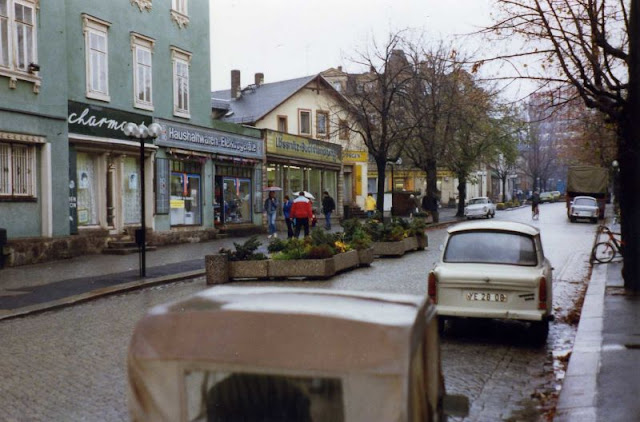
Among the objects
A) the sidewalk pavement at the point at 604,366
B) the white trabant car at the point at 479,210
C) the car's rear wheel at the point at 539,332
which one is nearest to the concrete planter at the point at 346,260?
the sidewalk pavement at the point at 604,366

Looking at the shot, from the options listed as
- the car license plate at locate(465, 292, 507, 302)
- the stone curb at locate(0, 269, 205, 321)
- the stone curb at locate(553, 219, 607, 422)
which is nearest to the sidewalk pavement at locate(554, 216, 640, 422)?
the stone curb at locate(553, 219, 607, 422)

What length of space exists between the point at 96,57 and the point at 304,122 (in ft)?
75.5

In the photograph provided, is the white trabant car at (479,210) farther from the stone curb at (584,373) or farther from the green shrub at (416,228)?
the stone curb at (584,373)

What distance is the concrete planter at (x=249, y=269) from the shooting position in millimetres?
15258

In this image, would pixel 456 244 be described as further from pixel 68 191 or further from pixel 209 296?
pixel 68 191

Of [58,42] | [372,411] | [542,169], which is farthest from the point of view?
[542,169]

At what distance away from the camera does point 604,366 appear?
7320 millimetres

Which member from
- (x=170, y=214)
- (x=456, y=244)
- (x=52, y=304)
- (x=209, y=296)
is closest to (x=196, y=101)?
(x=170, y=214)

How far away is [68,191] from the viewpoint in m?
21.0

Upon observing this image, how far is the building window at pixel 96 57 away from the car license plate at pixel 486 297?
54.2ft

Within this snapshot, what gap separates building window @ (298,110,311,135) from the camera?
4425cm

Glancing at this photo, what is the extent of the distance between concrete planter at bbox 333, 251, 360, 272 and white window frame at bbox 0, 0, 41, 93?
390 inches

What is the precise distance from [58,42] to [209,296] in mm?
19449

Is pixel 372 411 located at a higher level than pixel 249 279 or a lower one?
higher
